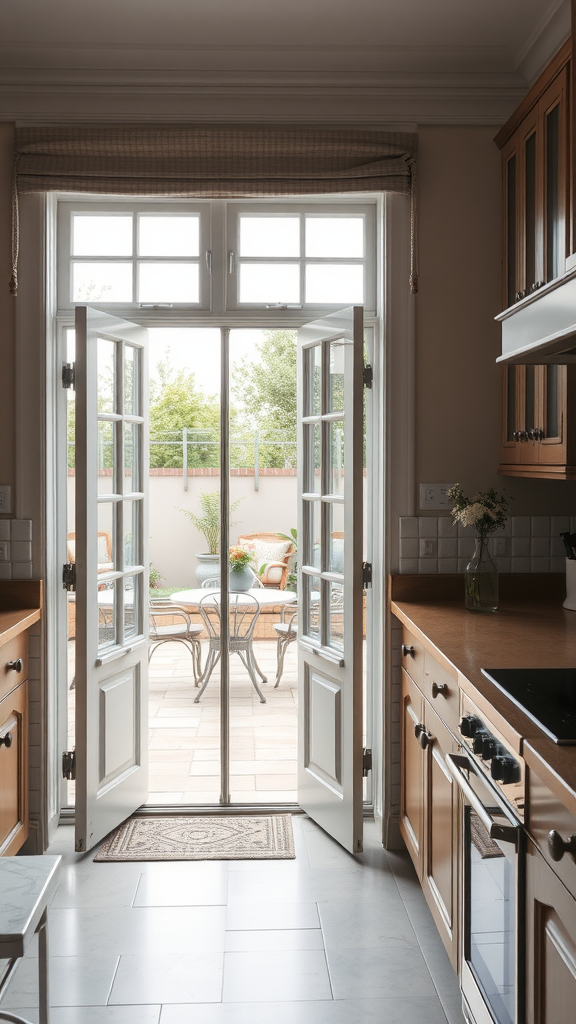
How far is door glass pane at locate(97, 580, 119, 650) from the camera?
332 cm

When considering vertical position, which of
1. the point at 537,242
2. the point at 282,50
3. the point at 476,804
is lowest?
the point at 476,804

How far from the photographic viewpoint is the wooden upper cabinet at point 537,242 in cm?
259

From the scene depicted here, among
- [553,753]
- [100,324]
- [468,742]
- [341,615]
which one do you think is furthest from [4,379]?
[553,753]

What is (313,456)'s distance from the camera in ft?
11.5

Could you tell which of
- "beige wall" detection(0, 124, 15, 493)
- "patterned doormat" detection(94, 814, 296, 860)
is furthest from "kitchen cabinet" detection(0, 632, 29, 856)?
"beige wall" detection(0, 124, 15, 493)

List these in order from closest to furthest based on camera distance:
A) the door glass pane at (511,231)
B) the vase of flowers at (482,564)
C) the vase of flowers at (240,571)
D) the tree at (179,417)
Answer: the vase of flowers at (482,564), the door glass pane at (511,231), the vase of flowers at (240,571), the tree at (179,417)

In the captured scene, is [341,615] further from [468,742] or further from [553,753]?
[553,753]

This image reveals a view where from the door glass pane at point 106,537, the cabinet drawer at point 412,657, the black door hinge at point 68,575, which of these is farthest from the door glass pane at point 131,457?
the cabinet drawer at point 412,657

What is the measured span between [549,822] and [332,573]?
6.54 feet

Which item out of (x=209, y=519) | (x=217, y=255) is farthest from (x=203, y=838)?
(x=209, y=519)

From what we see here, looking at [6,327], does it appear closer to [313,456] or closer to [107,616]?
Answer: [107,616]

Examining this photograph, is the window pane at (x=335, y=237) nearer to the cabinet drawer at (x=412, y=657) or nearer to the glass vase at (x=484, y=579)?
the glass vase at (x=484, y=579)

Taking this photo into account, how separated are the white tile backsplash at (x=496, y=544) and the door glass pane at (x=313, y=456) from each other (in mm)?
394

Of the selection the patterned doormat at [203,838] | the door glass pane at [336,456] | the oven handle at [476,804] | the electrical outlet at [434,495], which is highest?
the door glass pane at [336,456]
